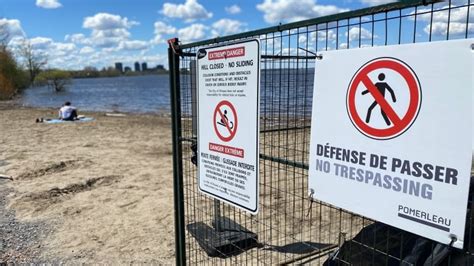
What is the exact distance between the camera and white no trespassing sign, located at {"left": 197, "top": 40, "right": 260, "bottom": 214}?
261cm

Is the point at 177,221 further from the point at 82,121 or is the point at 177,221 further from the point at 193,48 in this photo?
the point at 82,121

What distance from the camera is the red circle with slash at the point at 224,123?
278 centimetres

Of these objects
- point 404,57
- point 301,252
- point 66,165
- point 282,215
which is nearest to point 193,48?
point 404,57

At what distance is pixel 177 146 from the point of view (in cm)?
369

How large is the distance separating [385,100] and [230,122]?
125cm

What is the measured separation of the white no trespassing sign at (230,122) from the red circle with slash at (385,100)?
2.49ft

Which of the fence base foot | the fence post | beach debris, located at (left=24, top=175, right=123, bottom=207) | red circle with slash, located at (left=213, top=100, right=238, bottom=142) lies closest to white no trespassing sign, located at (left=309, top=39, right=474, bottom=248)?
red circle with slash, located at (left=213, top=100, right=238, bottom=142)

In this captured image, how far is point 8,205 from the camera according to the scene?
6168mm

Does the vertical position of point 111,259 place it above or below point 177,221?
below

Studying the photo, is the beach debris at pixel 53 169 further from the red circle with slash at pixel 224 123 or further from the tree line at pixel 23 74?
the tree line at pixel 23 74

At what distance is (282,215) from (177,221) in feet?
6.39

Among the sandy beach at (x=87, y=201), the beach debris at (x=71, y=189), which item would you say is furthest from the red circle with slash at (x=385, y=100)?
the beach debris at (x=71, y=189)

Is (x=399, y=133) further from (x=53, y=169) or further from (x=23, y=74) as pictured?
(x=23, y=74)

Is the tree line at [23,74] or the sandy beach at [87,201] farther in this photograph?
the tree line at [23,74]
